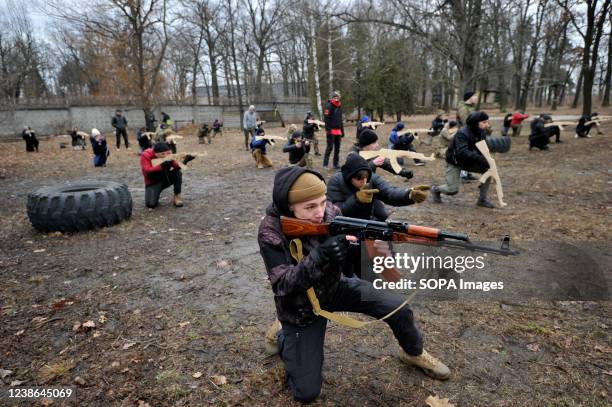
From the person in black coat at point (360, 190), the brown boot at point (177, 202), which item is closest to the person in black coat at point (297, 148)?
the brown boot at point (177, 202)

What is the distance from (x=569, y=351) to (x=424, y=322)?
112cm

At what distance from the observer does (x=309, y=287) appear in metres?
2.31

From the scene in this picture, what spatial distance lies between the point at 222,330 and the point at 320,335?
1216 millimetres

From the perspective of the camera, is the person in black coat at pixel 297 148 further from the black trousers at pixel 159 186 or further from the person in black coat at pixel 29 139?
the person in black coat at pixel 29 139

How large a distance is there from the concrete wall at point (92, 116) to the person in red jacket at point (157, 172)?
22008 millimetres

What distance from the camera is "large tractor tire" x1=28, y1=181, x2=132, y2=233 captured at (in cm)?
580

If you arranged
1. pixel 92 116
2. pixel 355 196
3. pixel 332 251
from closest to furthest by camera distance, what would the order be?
pixel 332 251 < pixel 355 196 < pixel 92 116

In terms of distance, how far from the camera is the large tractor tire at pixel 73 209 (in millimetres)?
5801

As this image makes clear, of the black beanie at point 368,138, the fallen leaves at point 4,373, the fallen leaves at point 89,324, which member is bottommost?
the fallen leaves at point 4,373

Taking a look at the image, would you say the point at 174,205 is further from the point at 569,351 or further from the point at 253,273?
the point at 569,351

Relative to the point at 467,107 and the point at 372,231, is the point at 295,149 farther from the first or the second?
the point at 372,231

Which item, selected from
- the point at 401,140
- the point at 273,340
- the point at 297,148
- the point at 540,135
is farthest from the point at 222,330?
the point at 540,135

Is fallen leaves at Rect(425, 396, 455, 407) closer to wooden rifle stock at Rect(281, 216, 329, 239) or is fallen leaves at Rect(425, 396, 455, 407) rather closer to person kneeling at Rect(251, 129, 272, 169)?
wooden rifle stock at Rect(281, 216, 329, 239)

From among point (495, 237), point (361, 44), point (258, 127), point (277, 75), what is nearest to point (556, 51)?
point (361, 44)
